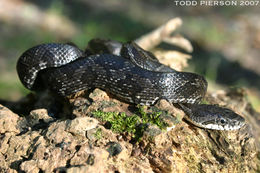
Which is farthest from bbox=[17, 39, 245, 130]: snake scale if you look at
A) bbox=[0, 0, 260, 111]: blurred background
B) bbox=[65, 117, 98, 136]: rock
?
bbox=[0, 0, 260, 111]: blurred background

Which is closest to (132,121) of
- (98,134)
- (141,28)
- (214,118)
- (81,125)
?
(98,134)

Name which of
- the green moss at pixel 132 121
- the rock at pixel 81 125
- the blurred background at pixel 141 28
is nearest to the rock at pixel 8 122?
the rock at pixel 81 125

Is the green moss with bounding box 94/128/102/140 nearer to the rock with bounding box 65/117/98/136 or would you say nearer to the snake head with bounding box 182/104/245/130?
the rock with bounding box 65/117/98/136

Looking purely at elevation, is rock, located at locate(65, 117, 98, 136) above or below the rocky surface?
above

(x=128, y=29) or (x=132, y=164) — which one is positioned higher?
(x=132, y=164)

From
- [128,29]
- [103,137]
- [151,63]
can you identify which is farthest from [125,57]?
[128,29]

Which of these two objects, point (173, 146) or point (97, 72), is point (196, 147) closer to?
point (173, 146)

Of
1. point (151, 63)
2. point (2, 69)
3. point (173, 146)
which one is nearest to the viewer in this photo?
point (173, 146)
